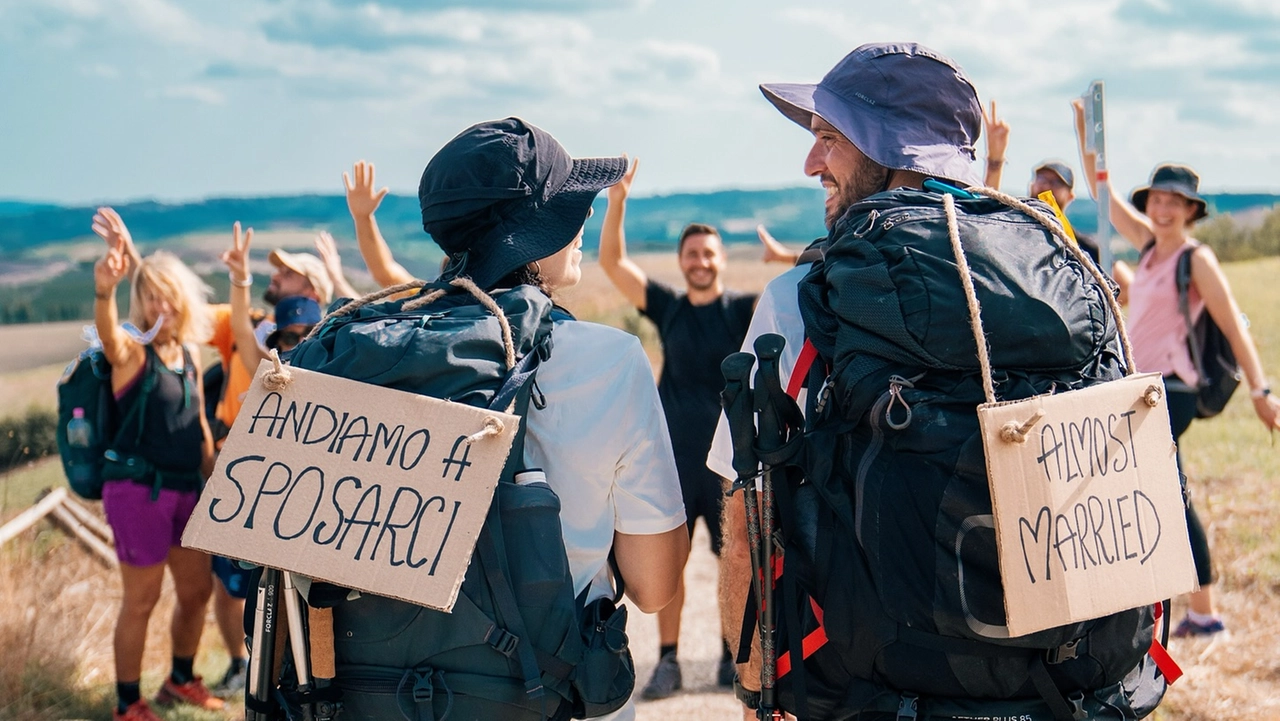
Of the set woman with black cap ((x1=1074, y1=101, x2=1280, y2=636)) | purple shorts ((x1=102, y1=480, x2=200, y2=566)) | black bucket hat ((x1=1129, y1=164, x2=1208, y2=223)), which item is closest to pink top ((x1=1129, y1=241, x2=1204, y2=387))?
woman with black cap ((x1=1074, y1=101, x2=1280, y2=636))

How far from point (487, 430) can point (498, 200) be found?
53 centimetres

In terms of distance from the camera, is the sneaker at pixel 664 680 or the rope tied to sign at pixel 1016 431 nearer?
the rope tied to sign at pixel 1016 431

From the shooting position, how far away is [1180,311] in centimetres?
553

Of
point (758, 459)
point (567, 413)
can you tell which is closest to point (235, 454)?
point (567, 413)

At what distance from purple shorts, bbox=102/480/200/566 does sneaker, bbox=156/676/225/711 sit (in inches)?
30.6

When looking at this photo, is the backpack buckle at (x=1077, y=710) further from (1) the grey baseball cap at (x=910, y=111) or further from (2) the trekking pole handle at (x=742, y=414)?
(1) the grey baseball cap at (x=910, y=111)

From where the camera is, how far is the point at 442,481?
2.09m

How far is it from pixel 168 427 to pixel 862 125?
3.84 m

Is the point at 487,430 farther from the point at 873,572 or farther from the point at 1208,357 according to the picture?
the point at 1208,357

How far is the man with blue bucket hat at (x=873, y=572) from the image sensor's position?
199 centimetres

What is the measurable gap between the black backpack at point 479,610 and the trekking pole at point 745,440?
344 millimetres

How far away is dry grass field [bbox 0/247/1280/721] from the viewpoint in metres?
4.93

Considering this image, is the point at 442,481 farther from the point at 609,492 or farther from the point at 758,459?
the point at 758,459

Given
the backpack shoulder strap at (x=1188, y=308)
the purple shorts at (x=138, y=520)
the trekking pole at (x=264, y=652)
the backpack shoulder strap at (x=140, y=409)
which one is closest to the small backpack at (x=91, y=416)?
the backpack shoulder strap at (x=140, y=409)
